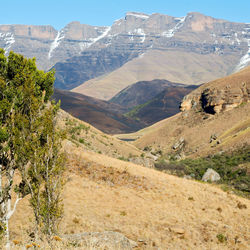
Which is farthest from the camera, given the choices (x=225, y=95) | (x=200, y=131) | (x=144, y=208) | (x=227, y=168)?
(x=225, y=95)

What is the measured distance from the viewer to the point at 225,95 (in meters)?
82.8

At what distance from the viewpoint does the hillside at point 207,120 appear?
72.5m

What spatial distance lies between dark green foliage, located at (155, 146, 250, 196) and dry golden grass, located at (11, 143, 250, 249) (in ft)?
36.9

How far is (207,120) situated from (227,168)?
41493 millimetres

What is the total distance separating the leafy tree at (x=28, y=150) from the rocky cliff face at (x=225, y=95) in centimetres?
7442

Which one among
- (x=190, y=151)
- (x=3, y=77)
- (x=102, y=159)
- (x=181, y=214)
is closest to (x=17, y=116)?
(x=3, y=77)

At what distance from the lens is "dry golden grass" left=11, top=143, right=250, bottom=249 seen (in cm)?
1798

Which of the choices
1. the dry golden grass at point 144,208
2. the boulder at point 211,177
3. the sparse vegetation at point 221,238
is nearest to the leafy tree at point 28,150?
the dry golden grass at point 144,208

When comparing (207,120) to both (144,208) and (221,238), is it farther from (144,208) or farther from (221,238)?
(221,238)

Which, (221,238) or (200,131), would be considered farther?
(200,131)

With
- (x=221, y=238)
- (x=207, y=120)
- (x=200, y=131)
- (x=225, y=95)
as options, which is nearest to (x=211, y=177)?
(x=221, y=238)

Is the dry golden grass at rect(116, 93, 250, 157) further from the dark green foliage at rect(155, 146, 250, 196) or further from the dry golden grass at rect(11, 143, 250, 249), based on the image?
the dry golden grass at rect(11, 143, 250, 249)

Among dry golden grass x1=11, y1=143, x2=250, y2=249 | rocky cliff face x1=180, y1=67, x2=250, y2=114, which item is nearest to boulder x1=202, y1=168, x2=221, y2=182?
dry golden grass x1=11, y1=143, x2=250, y2=249

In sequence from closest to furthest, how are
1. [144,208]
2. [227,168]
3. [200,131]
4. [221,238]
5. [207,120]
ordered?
[221,238]
[144,208]
[227,168]
[200,131]
[207,120]
